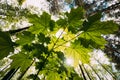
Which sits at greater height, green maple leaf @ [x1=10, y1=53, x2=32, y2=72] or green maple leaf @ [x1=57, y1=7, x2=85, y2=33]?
green maple leaf @ [x1=57, y1=7, x2=85, y2=33]

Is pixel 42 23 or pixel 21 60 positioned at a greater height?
pixel 42 23

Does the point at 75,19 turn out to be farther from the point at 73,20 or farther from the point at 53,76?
the point at 53,76

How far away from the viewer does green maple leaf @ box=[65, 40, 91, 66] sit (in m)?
0.88

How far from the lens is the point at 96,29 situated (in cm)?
86

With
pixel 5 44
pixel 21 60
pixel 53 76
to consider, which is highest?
pixel 5 44

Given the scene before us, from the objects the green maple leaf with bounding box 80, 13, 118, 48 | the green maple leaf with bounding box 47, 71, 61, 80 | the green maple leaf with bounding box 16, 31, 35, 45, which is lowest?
the green maple leaf with bounding box 47, 71, 61, 80

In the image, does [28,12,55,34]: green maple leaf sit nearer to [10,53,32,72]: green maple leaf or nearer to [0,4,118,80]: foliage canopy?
[0,4,118,80]: foliage canopy

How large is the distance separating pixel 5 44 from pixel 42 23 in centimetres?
19

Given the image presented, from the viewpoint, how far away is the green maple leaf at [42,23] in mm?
882

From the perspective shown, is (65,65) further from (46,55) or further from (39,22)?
(39,22)

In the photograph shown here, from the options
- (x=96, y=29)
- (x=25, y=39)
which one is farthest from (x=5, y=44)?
(x=96, y=29)

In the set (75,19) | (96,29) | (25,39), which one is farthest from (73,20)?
(25,39)

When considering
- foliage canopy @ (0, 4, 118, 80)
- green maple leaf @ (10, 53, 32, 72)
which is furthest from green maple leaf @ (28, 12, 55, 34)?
green maple leaf @ (10, 53, 32, 72)

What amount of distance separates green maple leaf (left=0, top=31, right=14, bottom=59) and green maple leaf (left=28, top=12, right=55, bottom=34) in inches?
5.0
